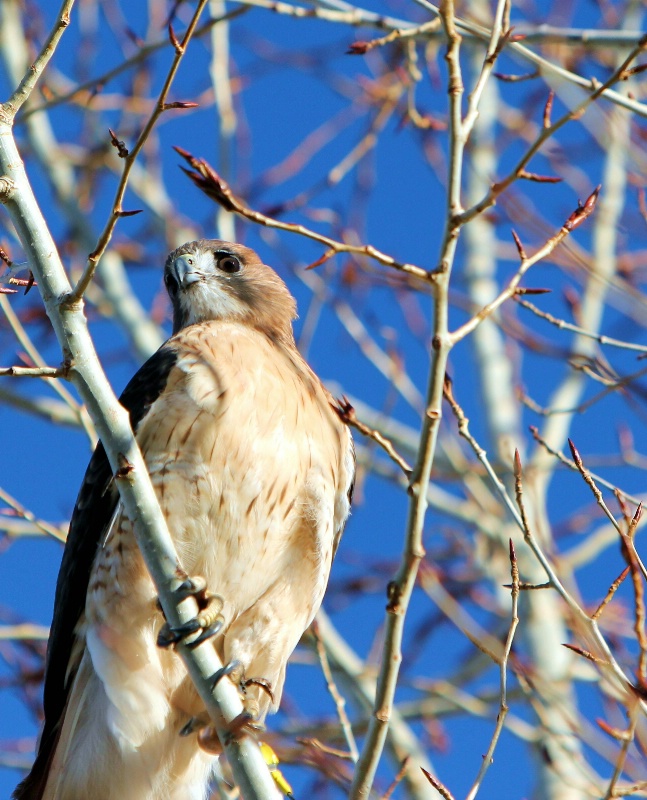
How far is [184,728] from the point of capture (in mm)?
4027

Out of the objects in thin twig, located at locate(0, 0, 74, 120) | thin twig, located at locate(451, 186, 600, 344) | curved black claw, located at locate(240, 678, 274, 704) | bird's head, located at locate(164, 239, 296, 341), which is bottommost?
curved black claw, located at locate(240, 678, 274, 704)

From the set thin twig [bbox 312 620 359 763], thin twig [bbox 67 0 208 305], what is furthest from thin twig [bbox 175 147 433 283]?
thin twig [bbox 312 620 359 763]

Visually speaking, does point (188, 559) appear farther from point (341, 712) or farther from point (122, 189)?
point (122, 189)

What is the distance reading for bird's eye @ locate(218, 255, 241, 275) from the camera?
204 inches

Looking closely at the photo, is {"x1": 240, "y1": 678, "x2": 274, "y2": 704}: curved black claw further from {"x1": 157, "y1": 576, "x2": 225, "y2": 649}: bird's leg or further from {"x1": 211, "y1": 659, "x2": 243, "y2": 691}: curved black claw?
{"x1": 157, "y1": 576, "x2": 225, "y2": 649}: bird's leg

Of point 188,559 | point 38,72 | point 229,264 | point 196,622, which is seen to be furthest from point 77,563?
point 38,72

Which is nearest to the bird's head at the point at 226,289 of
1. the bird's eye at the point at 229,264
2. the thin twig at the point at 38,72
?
the bird's eye at the point at 229,264

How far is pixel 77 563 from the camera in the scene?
403cm

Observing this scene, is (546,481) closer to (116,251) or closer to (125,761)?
(116,251)

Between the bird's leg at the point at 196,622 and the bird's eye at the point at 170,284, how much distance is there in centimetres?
204

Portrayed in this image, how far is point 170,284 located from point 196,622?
7.97ft

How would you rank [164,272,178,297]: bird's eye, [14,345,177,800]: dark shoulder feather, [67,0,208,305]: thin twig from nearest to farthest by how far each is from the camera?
[67,0,208,305]: thin twig
[14,345,177,800]: dark shoulder feather
[164,272,178,297]: bird's eye

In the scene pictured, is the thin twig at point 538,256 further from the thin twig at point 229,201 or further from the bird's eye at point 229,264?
the bird's eye at point 229,264

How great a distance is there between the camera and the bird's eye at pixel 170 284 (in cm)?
512
